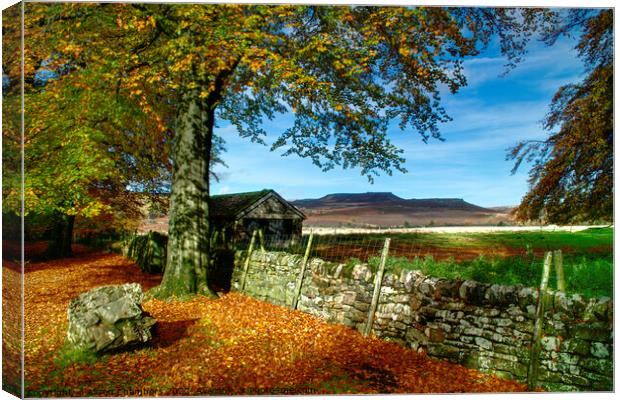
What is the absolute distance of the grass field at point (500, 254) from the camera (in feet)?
25.0

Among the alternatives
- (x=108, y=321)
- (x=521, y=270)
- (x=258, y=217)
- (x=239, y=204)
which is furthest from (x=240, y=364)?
(x=239, y=204)

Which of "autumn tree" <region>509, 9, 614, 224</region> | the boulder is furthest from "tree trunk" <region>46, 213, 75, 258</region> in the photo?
"autumn tree" <region>509, 9, 614, 224</region>

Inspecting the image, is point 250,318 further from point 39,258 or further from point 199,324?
point 39,258

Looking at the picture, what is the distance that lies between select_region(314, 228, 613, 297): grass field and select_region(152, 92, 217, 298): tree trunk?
3.18 m

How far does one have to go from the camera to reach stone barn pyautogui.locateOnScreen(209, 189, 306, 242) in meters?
19.9

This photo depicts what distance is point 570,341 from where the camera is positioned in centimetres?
538

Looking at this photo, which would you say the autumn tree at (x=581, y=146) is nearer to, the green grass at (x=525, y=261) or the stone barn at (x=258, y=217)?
the green grass at (x=525, y=261)

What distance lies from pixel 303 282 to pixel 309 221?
2028mm

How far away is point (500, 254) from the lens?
34.4 feet

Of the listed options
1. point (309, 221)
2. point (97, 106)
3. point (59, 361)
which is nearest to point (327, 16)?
point (309, 221)

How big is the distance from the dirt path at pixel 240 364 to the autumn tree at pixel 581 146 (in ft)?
12.0

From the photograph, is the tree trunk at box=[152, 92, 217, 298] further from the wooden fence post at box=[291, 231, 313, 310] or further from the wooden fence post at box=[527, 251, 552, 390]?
the wooden fence post at box=[527, 251, 552, 390]

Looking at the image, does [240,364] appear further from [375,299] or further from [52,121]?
[52,121]

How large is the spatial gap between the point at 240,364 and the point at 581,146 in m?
7.76
